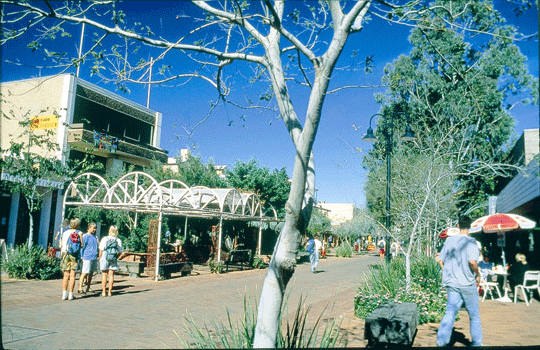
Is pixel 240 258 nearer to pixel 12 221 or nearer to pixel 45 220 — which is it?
pixel 45 220

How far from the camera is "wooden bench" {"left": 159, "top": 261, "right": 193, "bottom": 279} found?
46.0 feet

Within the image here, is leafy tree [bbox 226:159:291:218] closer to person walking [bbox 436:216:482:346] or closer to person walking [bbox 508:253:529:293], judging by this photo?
person walking [bbox 508:253:529:293]

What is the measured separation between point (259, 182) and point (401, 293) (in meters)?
20.7

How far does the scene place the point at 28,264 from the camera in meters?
11.6

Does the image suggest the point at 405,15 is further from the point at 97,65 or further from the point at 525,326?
the point at 525,326

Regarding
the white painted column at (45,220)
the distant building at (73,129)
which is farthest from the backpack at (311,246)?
the white painted column at (45,220)

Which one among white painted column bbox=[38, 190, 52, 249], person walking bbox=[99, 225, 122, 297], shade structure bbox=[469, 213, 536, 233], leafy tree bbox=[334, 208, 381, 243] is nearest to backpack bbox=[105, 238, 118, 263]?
person walking bbox=[99, 225, 122, 297]

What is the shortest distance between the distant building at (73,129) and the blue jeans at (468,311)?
1526 centimetres

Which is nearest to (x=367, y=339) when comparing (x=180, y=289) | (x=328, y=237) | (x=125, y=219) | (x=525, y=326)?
(x=525, y=326)

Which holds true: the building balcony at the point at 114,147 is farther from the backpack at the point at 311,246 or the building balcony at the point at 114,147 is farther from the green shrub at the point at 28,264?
the backpack at the point at 311,246

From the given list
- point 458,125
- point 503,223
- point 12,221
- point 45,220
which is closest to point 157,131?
point 45,220

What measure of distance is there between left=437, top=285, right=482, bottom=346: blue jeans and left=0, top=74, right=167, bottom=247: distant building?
1526cm

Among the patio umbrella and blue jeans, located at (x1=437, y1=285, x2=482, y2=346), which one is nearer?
the patio umbrella

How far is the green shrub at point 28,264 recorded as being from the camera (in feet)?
37.5
